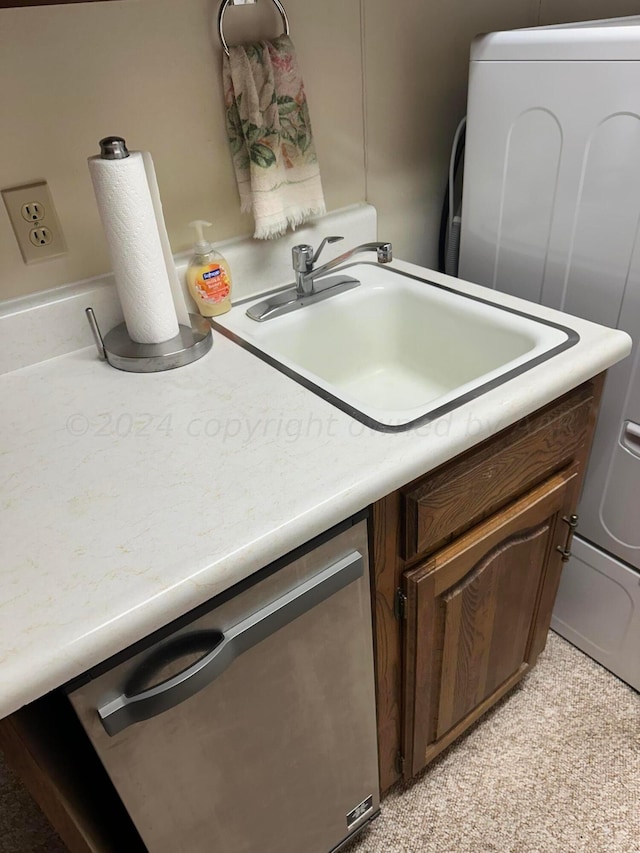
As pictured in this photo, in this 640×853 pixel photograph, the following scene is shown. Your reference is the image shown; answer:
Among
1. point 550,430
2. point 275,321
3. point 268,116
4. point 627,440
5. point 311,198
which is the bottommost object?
point 627,440

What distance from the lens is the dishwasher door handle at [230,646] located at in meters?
0.64

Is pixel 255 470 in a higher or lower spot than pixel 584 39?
lower

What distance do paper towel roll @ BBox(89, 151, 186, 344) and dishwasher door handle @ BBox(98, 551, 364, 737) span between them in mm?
489

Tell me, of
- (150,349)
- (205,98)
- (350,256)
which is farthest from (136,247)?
(350,256)

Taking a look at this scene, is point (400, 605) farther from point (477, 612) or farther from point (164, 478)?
point (164, 478)

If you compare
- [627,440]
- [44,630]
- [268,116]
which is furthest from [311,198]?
[44,630]

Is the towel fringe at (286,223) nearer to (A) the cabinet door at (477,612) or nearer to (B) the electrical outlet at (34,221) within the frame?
(B) the electrical outlet at (34,221)

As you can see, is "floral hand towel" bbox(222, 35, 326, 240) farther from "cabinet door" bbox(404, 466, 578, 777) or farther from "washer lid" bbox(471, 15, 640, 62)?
"cabinet door" bbox(404, 466, 578, 777)

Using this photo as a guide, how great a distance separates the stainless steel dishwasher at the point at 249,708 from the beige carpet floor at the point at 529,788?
0.38 meters

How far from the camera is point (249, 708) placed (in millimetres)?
770

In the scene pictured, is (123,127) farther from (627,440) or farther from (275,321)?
(627,440)

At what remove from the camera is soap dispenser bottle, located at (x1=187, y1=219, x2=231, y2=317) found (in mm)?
1071

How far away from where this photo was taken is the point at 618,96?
0.94 meters

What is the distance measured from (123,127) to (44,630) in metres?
0.79
